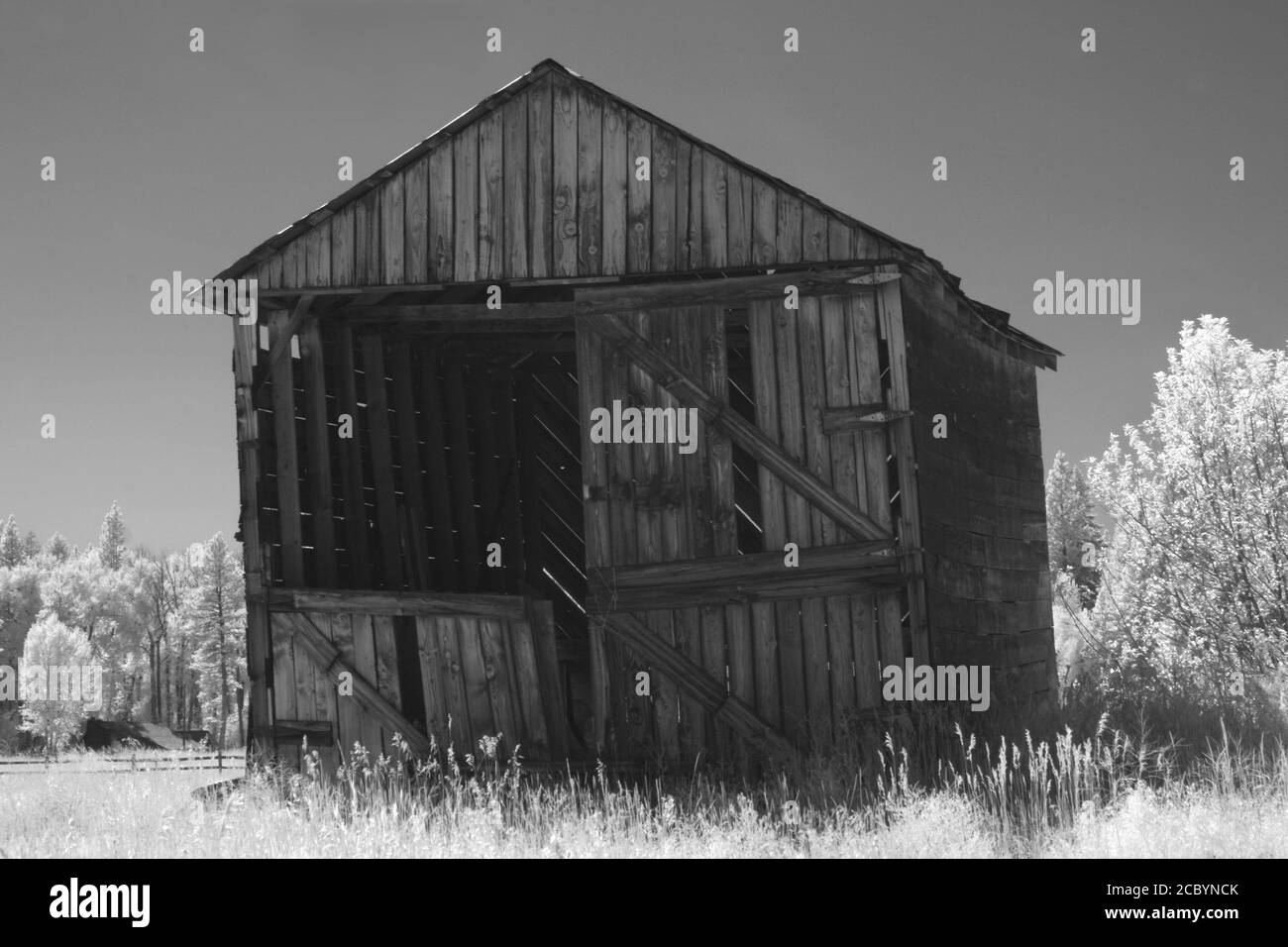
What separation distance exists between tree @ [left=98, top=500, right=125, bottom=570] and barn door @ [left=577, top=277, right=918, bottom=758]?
9376 centimetres

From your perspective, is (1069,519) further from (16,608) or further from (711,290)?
(711,290)

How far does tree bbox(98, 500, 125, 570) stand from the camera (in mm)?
96500

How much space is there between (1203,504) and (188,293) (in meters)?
14.1

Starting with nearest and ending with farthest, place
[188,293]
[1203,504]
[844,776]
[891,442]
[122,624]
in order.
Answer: [844,776], [891,442], [188,293], [1203,504], [122,624]

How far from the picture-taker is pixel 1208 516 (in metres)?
18.3

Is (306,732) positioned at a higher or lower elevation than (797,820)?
higher

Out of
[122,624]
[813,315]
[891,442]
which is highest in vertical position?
[813,315]

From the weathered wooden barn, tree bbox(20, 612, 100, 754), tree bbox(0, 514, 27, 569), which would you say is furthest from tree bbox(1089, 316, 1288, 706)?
tree bbox(0, 514, 27, 569)

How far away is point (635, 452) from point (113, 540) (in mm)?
96351

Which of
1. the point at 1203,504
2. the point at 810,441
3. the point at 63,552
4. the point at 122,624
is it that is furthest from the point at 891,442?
the point at 63,552

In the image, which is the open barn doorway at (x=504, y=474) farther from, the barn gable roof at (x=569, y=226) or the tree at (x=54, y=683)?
the tree at (x=54, y=683)

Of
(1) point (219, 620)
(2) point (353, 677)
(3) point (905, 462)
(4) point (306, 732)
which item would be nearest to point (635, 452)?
(3) point (905, 462)
